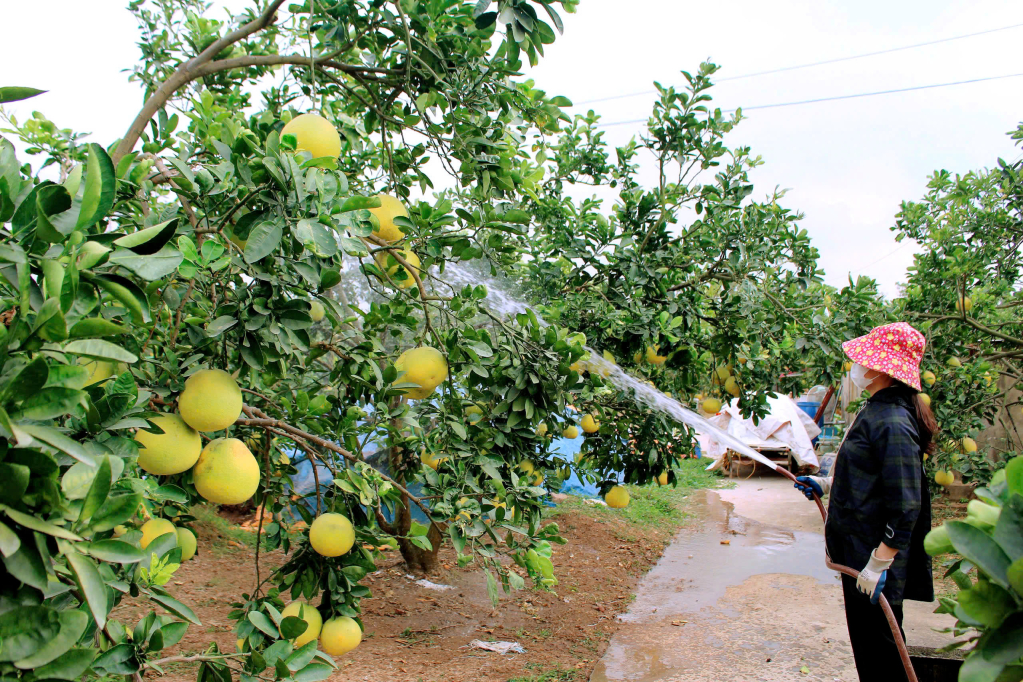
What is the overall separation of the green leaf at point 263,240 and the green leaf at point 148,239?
0.44 m

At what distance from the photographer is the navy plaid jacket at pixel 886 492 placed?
7.34 ft

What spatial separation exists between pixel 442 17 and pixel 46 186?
5.79 ft

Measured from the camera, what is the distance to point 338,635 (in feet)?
7.82

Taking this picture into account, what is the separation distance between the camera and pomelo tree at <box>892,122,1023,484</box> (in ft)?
14.7

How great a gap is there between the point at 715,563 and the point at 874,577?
141 inches

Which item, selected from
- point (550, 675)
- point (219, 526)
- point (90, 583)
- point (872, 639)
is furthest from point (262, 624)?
point (219, 526)

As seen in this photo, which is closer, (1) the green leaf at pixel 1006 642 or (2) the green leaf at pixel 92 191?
(1) the green leaf at pixel 1006 642

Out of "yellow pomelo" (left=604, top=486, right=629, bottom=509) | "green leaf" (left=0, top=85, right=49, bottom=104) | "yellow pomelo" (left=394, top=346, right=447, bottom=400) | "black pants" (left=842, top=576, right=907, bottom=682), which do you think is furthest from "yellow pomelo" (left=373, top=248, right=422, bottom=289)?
"yellow pomelo" (left=604, top=486, right=629, bottom=509)

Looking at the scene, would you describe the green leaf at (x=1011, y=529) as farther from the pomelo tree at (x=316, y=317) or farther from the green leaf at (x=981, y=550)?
the pomelo tree at (x=316, y=317)

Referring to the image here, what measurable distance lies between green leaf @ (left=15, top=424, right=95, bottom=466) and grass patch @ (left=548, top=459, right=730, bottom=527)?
18.8 feet

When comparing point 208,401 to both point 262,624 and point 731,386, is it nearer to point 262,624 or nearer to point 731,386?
point 262,624

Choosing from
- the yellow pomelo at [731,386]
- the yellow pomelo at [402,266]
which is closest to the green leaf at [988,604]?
the yellow pomelo at [402,266]

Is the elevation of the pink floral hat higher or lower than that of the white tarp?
higher

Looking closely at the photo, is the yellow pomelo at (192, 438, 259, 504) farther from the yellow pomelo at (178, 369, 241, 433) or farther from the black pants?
the black pants
